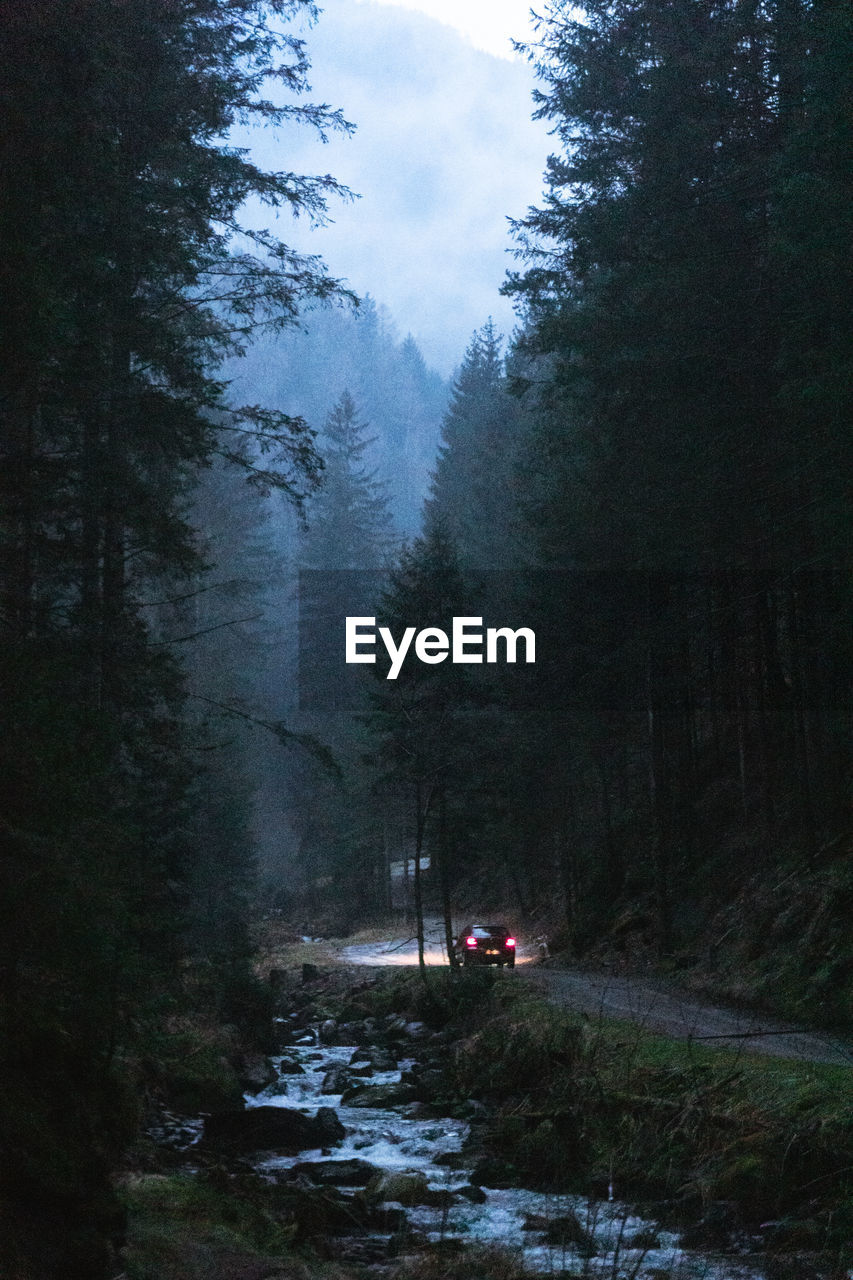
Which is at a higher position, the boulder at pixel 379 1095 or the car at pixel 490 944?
the boulder at pixel 379 1095

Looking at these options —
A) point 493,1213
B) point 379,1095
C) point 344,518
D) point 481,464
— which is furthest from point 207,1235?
point 344,518

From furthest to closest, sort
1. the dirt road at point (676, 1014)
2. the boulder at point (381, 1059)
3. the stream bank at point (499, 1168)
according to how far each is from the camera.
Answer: the boulder at point (381, 1059) → the dirt road at point (676, 1014) → the stream bank at point (499, 1168)

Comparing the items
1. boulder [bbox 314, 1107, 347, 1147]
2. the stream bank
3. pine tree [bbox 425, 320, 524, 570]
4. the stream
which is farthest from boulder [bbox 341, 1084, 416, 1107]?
pine tree [bbox 425, 320, 524, 570]

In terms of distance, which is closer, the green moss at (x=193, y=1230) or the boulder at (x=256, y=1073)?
the green moss at (x=193, y=1230)

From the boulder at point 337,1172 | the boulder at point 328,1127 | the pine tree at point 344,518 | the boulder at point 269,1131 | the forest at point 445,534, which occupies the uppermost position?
the pine tree at point 344,518

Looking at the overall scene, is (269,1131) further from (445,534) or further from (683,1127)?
(445,534)

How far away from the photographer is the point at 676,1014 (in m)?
17.9

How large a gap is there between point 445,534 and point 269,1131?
21355mm

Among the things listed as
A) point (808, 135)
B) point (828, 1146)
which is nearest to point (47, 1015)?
point (828, 1146)

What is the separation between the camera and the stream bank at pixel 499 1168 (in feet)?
30.3

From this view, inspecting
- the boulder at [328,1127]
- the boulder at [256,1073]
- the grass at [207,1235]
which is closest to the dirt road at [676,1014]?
the boulder at [328,1127]

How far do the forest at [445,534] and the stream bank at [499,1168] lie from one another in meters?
1.92

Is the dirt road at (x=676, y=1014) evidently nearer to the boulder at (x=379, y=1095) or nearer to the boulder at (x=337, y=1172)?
the boulder at (x=379, y=1095)

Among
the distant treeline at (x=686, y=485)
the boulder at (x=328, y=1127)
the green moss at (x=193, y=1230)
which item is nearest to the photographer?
the green moss at (x=193, y=1230)
